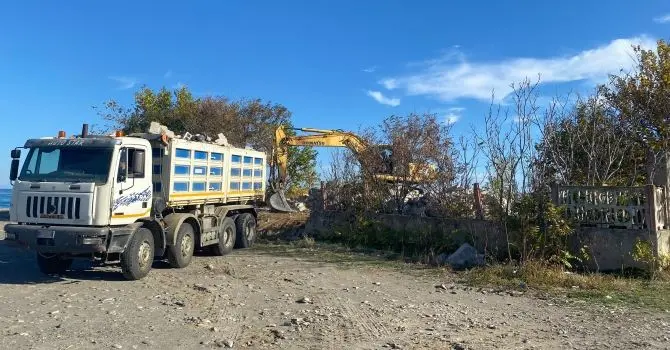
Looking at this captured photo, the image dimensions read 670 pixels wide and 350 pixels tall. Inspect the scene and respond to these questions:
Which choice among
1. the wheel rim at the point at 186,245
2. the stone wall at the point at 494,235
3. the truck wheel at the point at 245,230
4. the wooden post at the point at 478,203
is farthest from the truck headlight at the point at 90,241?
the wooden post at the point at 478,203

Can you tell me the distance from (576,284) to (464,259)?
2.88 m

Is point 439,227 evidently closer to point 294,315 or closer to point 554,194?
point 554,194

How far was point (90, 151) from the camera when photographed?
1059 cm

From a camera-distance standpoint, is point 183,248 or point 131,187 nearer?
point 131,187

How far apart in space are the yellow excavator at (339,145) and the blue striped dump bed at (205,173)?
3578mm

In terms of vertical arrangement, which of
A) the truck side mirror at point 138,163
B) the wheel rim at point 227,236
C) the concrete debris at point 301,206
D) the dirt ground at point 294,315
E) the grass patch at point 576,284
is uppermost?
the truck side mirror at point 138,163

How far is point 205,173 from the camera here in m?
13.4

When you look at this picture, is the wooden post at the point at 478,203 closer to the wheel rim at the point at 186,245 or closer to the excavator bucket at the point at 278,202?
the wheel rim at the point at 186,245

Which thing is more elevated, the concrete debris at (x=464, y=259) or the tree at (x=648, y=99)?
the tree at (x=648, y=99)

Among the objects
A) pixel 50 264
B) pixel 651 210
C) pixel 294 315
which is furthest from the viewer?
pixel 651 210

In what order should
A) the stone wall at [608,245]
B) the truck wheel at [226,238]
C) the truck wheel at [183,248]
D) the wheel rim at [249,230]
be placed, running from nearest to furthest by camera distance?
the stone wall at [608,245] → the truck wheel at [183,248] → the truck wheel at [226,238] → the wheel rim at [249,230]

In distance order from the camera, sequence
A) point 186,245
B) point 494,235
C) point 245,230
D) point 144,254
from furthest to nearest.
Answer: point 245,230, point 494,235, point 186,245, point 144,254

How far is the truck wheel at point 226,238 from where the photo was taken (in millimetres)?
14604

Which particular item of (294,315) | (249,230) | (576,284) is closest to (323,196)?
(249,230)
